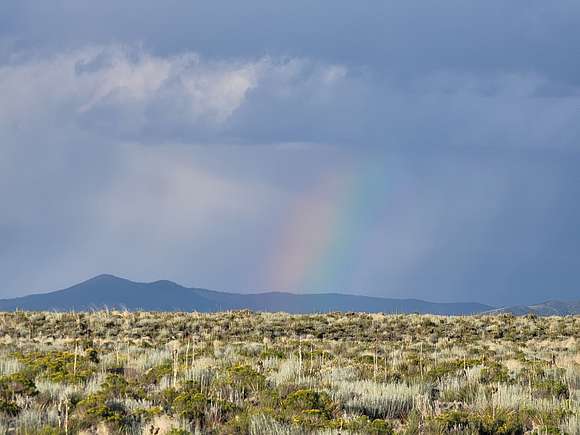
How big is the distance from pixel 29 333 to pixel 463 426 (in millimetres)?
22501

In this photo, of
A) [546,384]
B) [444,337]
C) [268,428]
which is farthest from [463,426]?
[444,337]

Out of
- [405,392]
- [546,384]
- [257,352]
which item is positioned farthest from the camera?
[257,352]

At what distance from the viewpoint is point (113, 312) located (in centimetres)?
3591

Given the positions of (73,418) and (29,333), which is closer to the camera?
(73,418)

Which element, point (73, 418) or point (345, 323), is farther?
point (345, 323)

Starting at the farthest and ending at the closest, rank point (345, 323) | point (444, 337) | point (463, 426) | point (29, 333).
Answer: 1. point (345, 323)
2. point (444, 337)
3. point (29, 333)
4. point (463, 426)

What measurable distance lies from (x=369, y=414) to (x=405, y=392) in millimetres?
1257

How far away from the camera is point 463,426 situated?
10305 millimetres

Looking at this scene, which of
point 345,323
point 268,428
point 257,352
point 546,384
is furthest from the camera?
point 345,323

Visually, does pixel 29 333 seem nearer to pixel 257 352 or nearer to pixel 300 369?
pixel 257 352

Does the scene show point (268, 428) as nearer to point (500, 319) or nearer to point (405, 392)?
point (405, 392)

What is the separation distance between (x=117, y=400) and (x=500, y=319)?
29028 millimetres

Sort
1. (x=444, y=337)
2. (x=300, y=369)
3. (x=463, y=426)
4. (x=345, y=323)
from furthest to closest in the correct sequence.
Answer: (x=345, y=323)
(x=444, y=337)
(x=300, y=369)
(x=463, y=426)

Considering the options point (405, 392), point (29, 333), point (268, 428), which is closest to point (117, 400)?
point (268, 428)
